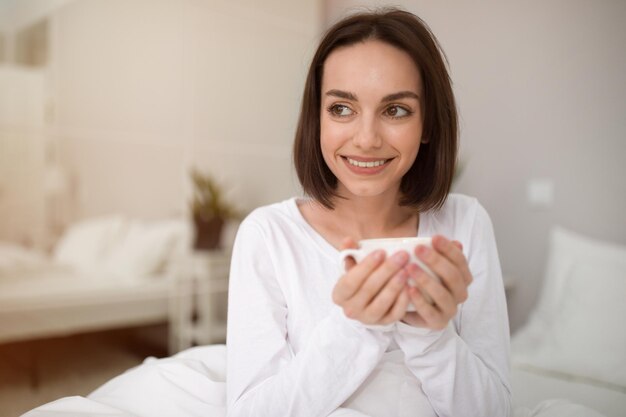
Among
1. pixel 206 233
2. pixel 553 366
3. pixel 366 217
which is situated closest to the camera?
pixel 366 217

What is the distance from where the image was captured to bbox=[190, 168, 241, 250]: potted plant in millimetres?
2807

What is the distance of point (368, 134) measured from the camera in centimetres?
87

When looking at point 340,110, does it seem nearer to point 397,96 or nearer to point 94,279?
point 397,96

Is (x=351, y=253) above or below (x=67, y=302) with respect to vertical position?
above

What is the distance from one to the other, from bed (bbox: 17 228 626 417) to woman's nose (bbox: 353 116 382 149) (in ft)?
1.36

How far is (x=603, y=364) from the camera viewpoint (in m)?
1.43

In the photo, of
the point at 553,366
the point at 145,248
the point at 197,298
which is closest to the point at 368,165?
the point at 553,366

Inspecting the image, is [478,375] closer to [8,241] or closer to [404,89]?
[404,89]

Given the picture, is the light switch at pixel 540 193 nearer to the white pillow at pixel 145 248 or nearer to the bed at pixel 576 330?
the bed at pixel 576 330

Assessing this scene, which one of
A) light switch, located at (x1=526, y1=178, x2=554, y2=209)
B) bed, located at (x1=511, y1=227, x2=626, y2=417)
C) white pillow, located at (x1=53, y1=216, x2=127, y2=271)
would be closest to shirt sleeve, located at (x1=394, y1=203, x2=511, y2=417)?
bed, located at (x1=511, y1=227, x2=626, y2=417)

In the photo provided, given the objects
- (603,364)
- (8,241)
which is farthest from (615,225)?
(8,241)

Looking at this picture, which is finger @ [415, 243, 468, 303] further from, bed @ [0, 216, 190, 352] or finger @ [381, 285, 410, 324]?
bed @ [0, 216, 190, 352]

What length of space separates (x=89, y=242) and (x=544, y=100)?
1.93m

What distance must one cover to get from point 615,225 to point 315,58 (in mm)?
1040
